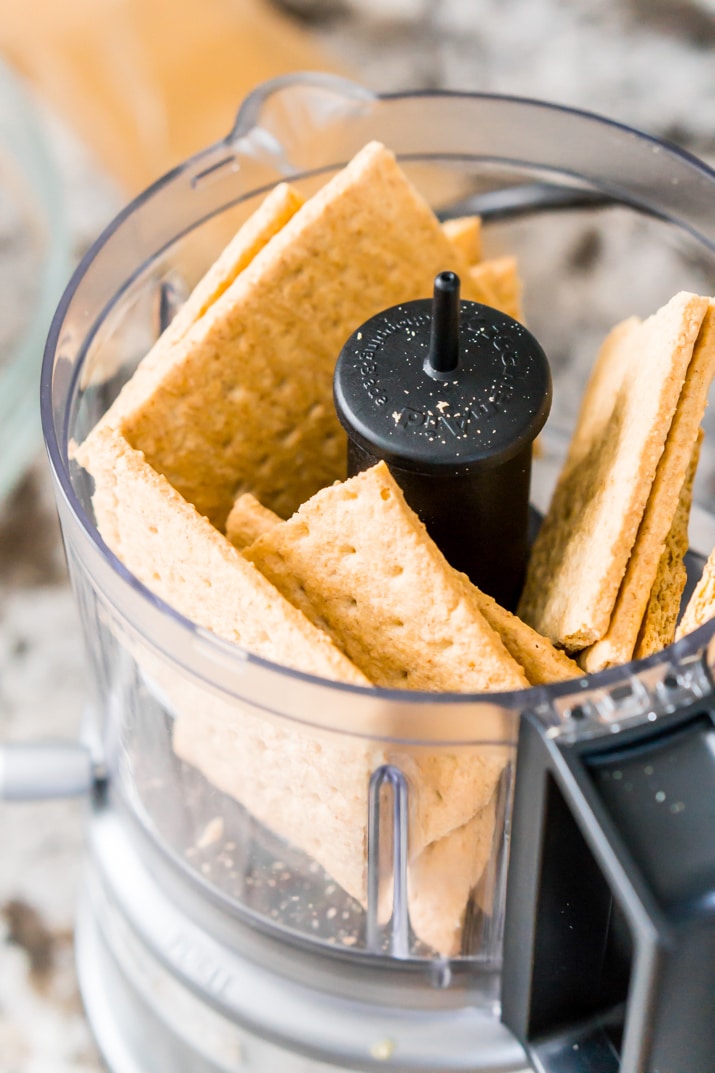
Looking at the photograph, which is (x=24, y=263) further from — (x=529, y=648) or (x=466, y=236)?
(x=529, y=648)

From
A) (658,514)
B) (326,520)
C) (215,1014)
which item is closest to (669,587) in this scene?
(658,514)

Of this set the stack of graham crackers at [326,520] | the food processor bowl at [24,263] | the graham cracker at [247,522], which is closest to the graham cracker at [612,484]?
the stack of graham crackers at [326,520]

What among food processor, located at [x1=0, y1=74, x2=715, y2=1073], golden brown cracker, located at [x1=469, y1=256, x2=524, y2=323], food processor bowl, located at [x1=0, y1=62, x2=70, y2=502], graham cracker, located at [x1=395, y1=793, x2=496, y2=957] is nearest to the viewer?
food processor, located at [x1=0, y1=74, x2=715, y2=1073]

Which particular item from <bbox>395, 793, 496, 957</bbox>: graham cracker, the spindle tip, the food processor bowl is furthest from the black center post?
the food processor bowl

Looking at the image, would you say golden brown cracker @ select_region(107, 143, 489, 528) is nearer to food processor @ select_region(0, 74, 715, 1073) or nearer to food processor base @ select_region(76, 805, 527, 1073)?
food processor @ select_region(0, 74, 715, 1073)

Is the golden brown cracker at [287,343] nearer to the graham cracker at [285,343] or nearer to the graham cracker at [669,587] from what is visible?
the graham cracker at [285,343]

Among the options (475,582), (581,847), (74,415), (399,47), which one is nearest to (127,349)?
(74,415)

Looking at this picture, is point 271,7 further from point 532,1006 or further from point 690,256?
point 532,1006
